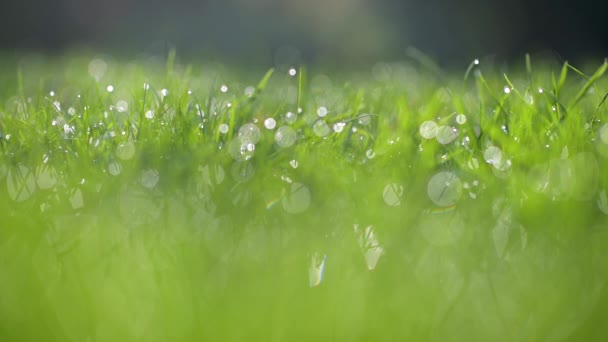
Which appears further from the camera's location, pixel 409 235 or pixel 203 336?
pixel 409 235

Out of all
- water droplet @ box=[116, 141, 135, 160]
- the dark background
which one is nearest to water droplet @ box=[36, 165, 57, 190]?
water droplet @ box=[116, 141, 135, 160]

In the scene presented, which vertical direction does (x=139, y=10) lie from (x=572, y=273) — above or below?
below

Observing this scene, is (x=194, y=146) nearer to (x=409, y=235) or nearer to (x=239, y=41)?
(x=409, y=235)

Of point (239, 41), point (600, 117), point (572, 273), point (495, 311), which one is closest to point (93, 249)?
point (495, 311)

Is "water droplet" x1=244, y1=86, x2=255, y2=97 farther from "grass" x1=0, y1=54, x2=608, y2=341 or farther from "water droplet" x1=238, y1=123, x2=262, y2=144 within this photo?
"water droplet" x1=238, y1=123, x2=262, y2=144

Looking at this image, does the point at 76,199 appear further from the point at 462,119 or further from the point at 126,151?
the point at 462,119

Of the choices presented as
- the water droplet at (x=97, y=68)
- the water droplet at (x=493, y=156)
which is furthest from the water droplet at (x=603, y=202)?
the water droplet at (x=97, y=68)

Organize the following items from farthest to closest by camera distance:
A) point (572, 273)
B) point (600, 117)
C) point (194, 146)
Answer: point (600, 117), point (194, 146), point (572, 273)
